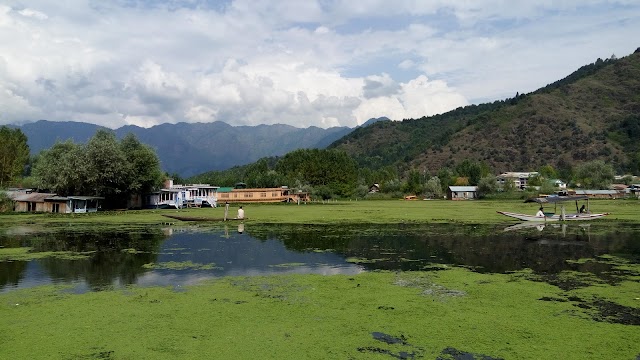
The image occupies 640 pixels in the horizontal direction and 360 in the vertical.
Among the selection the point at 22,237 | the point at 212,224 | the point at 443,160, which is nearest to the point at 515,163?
the point at 443,160

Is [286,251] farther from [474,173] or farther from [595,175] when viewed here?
[474,173]

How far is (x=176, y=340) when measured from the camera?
8.91 metres

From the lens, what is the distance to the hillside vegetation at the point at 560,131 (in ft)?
411

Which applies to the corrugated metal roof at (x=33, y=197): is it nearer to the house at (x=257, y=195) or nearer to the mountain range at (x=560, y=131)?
the house at (x=257, y=195)

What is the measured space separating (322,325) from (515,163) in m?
138

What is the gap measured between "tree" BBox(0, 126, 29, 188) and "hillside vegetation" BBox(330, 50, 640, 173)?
11224 cm

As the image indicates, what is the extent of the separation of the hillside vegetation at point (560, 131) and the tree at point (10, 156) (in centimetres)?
11224

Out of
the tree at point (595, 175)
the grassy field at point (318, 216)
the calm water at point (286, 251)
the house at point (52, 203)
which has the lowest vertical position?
the calm water at point (286, 251)

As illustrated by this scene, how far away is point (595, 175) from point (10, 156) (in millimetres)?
102131

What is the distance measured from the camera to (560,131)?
13388 centimetres

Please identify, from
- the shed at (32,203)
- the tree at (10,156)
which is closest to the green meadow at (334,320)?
the shed at (32,203)

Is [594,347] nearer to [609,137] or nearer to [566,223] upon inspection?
[566,223]

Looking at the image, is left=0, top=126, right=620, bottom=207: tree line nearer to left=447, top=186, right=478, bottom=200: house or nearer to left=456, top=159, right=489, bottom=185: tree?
left=456, top=159, right=489, bottom=185: tree

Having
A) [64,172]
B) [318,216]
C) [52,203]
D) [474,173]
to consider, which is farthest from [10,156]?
[474,173]
